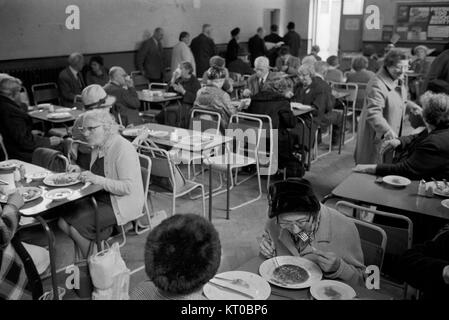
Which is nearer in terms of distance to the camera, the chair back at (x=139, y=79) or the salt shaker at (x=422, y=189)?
the salt shaker at (x=422, y=189)

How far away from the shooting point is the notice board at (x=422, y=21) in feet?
→ 34.0

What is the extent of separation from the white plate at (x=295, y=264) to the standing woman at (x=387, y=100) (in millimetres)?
2126

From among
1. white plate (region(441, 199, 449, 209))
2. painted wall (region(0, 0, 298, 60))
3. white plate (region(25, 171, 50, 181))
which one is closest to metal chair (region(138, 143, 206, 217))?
white plate (region(25, 171, 50, 181))

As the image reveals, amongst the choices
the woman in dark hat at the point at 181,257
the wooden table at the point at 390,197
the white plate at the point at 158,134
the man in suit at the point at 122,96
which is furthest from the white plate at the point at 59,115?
the woman in dark hat at the point at 181,257

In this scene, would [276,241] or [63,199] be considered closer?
[276,241]

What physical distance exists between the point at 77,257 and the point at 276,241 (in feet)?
5.42

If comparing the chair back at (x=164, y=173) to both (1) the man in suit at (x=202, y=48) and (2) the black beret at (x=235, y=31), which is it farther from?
(2) the black beret at (x=235, y=31)

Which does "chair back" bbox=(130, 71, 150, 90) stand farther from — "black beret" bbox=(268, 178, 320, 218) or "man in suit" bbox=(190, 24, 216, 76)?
"black beret" bbox=(268, 178, 320, 218)

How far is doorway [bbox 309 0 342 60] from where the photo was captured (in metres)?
12.1

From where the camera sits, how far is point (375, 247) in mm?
2119
